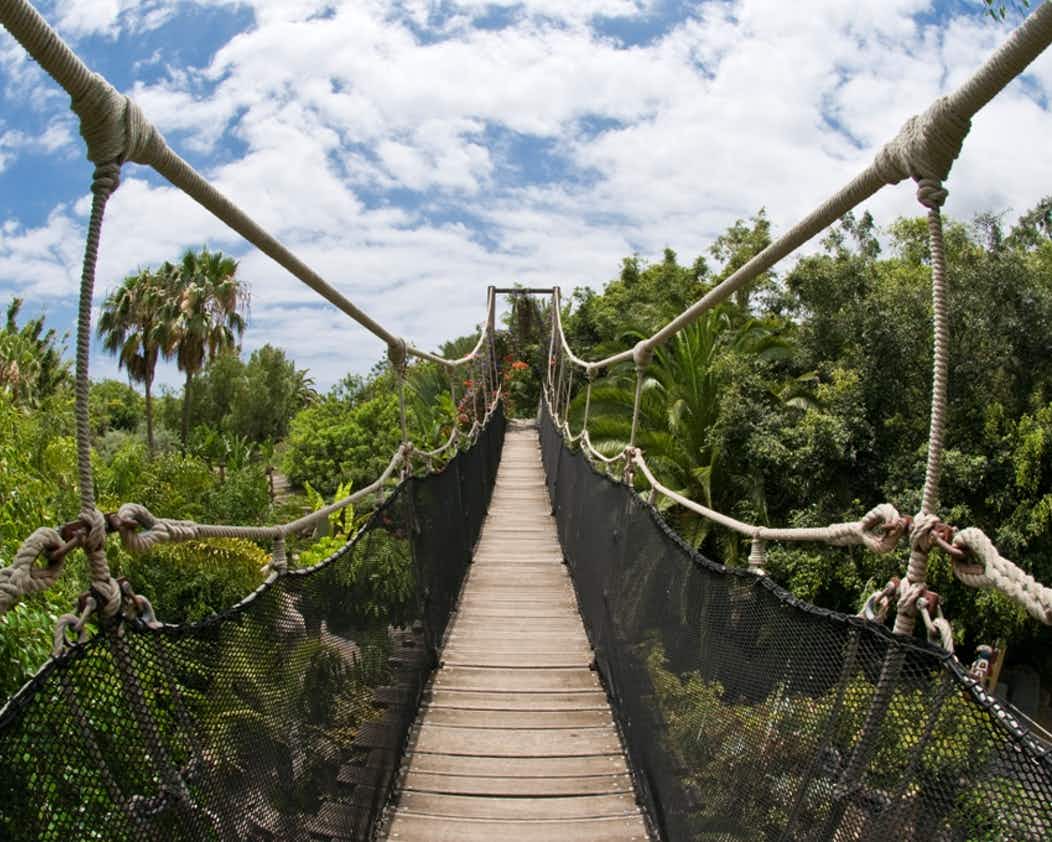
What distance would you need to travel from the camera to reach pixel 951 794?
3.00 ft

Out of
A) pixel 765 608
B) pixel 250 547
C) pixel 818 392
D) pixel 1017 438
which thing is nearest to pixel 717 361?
pixel 818 392

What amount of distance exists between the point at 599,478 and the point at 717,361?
8562 millimetres

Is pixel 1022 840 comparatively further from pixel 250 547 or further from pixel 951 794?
pixel 250 547

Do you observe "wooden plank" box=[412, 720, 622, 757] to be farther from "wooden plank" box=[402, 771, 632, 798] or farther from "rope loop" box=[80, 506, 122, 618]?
"rope loop" box=[80, 506, 122, 618]

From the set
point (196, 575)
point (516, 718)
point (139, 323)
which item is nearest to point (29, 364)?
point (139, 323)

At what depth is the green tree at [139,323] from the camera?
17984 millimetres

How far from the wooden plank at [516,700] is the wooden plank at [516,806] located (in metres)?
0.60

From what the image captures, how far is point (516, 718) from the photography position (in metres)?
2.84

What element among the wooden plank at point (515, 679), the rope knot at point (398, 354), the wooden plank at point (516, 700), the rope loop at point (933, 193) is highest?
the rope loop at point (933, 193)

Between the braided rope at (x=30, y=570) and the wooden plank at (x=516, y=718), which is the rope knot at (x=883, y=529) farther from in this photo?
the wooden plank at (x=516, y=718)

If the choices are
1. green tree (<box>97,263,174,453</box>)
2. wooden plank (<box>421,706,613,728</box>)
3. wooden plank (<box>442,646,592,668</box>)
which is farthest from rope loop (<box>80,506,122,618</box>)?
green tree (<box>97,263,174,453</box>)

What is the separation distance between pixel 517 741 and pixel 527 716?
204 mm

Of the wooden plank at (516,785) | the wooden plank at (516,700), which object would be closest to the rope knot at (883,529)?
the wooden plank at (516,785)

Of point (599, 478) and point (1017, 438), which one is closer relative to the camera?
point (599, 478)
